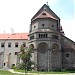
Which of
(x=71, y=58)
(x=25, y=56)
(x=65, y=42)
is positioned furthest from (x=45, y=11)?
(x=25, y=56)

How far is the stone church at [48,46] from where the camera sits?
64000mm

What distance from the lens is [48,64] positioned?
63406 millimetres

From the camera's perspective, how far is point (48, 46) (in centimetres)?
6419

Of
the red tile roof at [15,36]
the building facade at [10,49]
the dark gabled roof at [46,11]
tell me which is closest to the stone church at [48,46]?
the dark gabled roof at [46,11]

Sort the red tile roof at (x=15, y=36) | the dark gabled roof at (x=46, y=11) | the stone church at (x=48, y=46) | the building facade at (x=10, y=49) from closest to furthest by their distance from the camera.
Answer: the stone church at (x=48, y=46) → the dark gabled roof at (x=46, y=11) → the building facade at (x=10, y=49) → the red tile roof at (x=15, y=36)

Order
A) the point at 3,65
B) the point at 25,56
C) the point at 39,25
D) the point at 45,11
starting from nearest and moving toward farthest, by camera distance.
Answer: the point at 25,56
the point at 39,25
the point at 45,11
the point at 3,65

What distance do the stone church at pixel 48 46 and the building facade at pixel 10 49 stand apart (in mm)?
11300

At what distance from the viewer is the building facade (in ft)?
256

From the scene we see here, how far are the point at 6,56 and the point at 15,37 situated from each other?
8.09 metres

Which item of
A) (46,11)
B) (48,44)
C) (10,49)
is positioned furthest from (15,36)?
(48,44)

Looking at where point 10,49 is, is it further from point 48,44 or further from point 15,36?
point 48,44

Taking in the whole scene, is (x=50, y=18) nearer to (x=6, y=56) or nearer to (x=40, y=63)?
(x=40, y=63)

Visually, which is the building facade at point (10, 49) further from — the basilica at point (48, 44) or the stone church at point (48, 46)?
the stone church at point (48, 46)

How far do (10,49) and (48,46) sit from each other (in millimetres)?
20279
